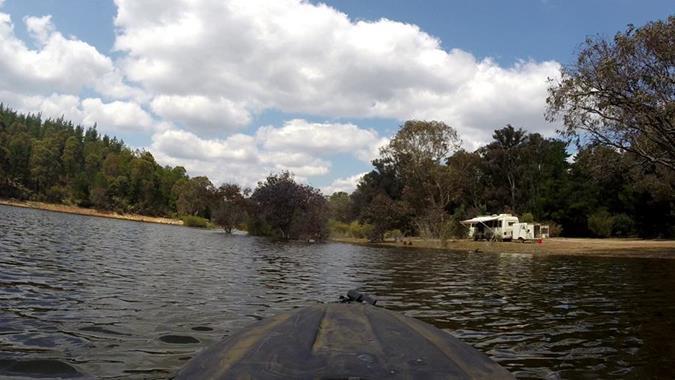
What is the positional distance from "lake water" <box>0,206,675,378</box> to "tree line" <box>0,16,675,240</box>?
9.56 m

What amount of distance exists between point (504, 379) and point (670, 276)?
1863cm

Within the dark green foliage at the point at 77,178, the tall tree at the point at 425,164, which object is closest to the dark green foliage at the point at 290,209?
the tall tree at the point at 425,164

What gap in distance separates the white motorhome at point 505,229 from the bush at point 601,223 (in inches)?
310

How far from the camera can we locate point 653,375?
5727mm

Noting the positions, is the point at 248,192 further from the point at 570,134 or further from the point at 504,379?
the point at 504,379

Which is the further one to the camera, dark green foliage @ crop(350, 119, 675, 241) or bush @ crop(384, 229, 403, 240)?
bush @ crop(384, 229, 403, 240)

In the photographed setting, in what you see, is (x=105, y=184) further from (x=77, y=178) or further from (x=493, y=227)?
(x=493, y=227)

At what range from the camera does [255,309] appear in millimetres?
9195

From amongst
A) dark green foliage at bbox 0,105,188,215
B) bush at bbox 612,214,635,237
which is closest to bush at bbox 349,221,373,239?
bush at bbox 612,214,635,237

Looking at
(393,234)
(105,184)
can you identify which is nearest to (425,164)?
(393,234)

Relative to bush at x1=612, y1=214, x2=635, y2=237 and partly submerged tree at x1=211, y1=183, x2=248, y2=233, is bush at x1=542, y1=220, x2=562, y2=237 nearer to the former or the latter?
bush at x1=612, y1=214, x2=635, y2=237

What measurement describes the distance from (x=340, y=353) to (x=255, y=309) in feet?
21.0

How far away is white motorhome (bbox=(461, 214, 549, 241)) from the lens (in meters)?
44.4

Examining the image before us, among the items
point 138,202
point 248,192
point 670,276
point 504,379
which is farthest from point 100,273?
point 138,202
